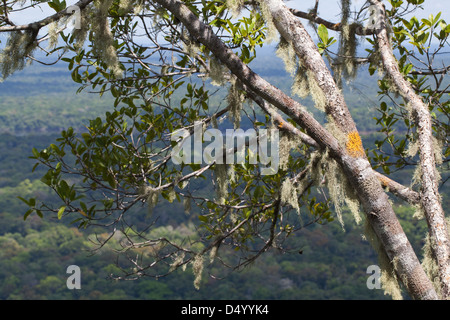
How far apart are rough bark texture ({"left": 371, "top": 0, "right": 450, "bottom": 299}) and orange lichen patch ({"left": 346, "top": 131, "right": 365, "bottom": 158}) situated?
0.39m

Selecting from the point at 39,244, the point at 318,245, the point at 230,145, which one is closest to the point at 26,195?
the point at 39,244

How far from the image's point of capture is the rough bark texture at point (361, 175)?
2.11m

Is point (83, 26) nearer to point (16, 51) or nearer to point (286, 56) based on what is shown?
point (16, 51)

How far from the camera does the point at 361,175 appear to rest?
2.23m

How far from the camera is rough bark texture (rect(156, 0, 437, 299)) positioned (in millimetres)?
2109

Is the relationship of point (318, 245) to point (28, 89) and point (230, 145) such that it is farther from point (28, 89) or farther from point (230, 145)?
point (28, 89)

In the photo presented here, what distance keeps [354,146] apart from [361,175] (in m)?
0.16

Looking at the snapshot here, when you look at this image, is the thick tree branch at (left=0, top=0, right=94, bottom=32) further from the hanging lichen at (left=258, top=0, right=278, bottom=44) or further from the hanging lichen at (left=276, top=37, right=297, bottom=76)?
the hanging lichen at (left=276, top=37, right=297, bottom=76)

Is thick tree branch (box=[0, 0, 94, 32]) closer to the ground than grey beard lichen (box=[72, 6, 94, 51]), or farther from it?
closer to the ground

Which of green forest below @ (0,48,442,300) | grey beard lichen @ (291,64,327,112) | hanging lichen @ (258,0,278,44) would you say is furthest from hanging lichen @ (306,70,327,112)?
green forest below @ (0,48,442,300)

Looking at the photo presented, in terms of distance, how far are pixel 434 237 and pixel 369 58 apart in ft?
5.55

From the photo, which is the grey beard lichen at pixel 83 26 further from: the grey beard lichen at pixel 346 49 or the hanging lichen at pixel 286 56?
the grey beard lichen at pixel 346 49
